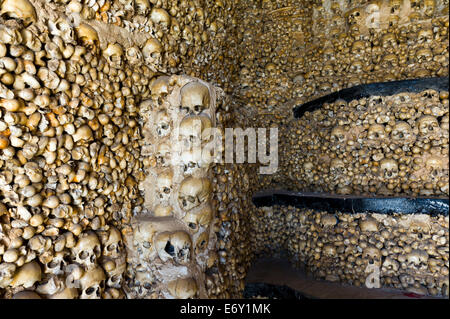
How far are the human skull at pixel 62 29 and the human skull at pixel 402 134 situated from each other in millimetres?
3059

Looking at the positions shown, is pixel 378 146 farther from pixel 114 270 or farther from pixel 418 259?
pixel 114 270

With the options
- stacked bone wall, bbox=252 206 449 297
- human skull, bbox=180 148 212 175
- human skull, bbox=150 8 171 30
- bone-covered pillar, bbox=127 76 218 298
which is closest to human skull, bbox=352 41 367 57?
stacked bone wall, bbox=252 206 449 297

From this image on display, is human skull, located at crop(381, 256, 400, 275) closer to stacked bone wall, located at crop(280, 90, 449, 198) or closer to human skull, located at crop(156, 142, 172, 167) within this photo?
stacked bone wall, located at crop(280, 90, 449, 198)

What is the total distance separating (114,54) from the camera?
1571 mm

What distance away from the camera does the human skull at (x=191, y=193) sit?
1.87 meters

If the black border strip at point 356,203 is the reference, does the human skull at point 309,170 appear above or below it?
above

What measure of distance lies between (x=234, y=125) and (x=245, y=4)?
2.29 m

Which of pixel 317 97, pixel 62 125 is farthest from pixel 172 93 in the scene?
pixel 317 97

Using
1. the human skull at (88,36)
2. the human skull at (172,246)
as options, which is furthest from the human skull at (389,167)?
the human skull at (88,36)

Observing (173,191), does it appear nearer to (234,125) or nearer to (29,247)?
(29,247)

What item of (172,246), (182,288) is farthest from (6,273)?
(182,288)

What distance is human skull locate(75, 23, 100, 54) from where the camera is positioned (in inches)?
54.4

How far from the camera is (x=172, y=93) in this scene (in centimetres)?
195

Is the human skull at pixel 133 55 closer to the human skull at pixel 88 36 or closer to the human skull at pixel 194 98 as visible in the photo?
the human skull at pixel 88 36
